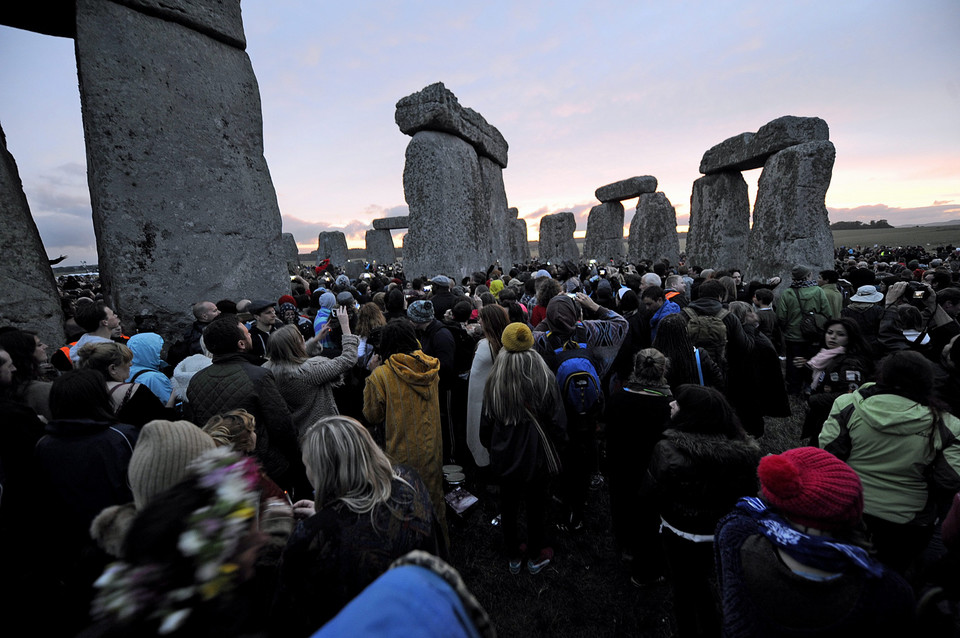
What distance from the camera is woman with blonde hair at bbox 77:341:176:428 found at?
2.32 metres

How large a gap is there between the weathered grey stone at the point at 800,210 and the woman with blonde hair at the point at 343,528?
32.0ft

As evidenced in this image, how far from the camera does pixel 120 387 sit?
2363mm

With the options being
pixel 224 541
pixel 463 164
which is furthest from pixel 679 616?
pixel 463 164

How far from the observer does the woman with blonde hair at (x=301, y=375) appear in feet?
9.70

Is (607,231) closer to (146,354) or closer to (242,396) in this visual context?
(146,354)

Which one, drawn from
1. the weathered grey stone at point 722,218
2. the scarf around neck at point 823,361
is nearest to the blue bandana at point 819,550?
the scarf around neck at point 823,361

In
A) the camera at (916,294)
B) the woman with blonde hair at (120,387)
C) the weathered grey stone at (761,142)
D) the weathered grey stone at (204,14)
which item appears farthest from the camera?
the weathered grey stone at (761,142)

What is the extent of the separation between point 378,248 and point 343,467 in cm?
3025

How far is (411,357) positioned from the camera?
2.80 meters

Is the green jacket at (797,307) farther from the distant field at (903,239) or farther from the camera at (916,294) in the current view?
the distant field at (903,239)

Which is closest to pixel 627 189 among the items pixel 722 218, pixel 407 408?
pixel 722 218

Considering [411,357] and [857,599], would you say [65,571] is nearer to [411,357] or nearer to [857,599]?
[411,357]

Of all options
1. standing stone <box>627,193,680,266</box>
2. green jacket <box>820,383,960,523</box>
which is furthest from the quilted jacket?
standing stone <box>627,193,680,266</box>

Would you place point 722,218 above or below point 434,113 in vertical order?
below
